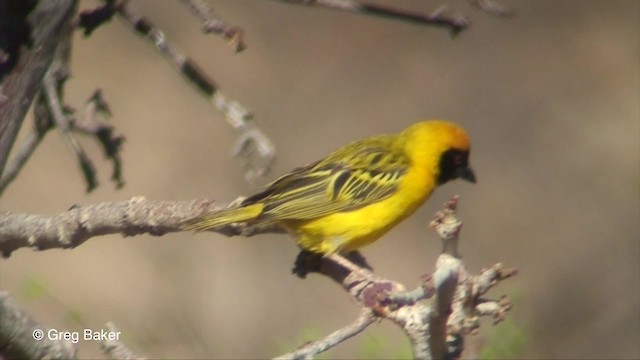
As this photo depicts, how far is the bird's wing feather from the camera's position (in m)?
5.07

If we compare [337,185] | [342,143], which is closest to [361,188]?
[337,185]

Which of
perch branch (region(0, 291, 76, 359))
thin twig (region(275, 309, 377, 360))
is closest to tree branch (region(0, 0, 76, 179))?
perch branch (region(0, 291, 76, 359))

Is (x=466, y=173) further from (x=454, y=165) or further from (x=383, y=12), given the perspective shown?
(x=383, y=12)

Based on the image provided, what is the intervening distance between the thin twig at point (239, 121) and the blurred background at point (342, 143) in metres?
3.76

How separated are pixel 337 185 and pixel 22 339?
307cm

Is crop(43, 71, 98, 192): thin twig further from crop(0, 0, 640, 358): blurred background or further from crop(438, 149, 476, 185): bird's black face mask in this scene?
crop(0, 0, 640, 358): blurred background

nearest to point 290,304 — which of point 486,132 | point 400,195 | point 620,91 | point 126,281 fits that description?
point 126,281

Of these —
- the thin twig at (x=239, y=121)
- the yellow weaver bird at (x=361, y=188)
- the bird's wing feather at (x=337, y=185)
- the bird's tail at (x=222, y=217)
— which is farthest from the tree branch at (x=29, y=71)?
the bird's wing feather at (x=337, y=185)

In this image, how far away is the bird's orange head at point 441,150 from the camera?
5.47 meters

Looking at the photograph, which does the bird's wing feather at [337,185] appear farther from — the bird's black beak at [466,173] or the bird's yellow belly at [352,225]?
the bird's black beak at [466,173]

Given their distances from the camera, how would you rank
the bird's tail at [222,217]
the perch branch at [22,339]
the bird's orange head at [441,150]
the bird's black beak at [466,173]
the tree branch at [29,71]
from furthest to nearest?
the bird's black beak at [466,173]
the bird's orange head at [441,150]
the bird's tail at [222,217]
the tree branch at [29,71]
the perch branch at [22,339]

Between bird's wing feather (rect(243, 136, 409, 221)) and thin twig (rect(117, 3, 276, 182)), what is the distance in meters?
1.59

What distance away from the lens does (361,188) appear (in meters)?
5.30

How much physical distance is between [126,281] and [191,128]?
1.26m
